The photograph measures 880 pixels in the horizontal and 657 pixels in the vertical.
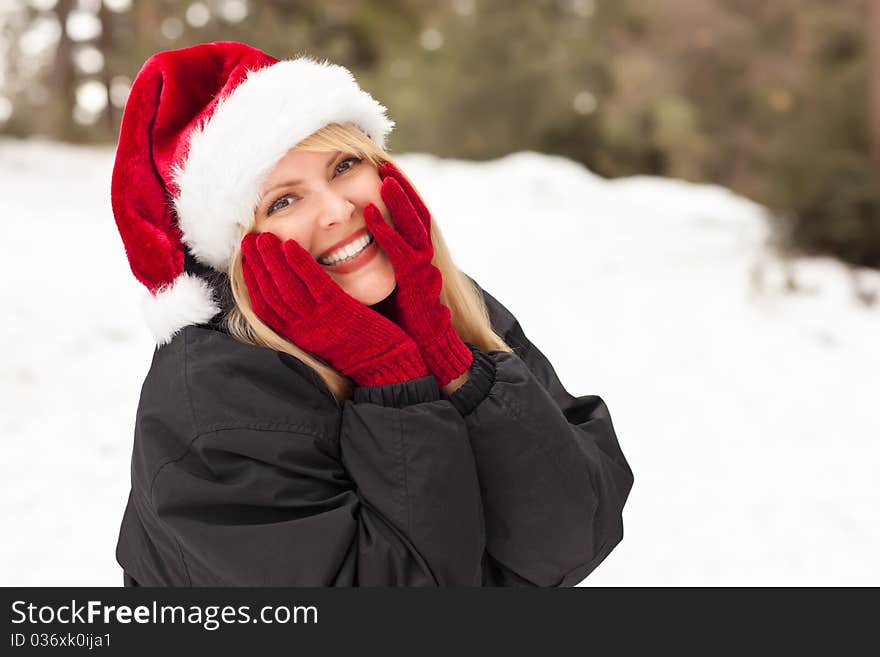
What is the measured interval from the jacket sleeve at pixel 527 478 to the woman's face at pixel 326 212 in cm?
25

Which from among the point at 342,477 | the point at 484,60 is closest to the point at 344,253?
the point at 342,477

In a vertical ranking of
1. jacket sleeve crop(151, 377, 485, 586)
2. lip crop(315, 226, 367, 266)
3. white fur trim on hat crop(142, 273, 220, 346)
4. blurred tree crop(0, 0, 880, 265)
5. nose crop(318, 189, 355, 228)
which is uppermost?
blurred tree crop(0, 0, 880, 265)

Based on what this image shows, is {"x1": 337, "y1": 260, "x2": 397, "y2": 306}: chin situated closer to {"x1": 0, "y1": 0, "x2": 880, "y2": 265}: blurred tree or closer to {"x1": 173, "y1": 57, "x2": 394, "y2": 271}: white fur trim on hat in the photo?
{"x1": 173, "y1": 57, "x2": 394, "y2": 271}: white fur trim on hat

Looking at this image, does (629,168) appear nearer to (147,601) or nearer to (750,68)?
(750,68)

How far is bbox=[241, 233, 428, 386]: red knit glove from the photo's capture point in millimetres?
1350

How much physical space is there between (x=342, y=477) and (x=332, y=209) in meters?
0.45

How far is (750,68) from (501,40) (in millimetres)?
4926

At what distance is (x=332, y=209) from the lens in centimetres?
141

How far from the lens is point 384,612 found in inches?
55.4

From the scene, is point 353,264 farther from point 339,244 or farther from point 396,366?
point 396,366

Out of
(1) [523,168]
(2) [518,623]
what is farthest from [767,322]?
(2) [518,623]

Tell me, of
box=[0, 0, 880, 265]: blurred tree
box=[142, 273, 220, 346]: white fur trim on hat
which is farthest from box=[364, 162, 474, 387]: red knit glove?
box=[0, 0, 880, 265]: blurred tree

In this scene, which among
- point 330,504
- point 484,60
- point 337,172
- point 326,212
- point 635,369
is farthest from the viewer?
point 484,60

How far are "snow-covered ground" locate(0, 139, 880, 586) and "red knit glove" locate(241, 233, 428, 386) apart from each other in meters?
1.74
